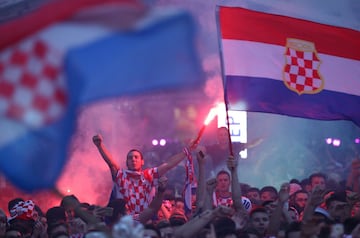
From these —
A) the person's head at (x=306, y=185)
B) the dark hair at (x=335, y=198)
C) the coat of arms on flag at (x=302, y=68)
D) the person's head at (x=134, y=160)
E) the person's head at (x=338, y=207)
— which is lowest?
the person's head at (x=338, y=207)

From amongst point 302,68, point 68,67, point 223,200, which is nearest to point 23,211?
point 223,200

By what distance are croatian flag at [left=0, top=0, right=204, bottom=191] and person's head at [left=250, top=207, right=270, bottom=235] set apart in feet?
6.90

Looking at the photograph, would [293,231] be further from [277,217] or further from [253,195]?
[253,195]

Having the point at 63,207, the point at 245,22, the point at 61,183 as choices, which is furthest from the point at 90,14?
the point at 61,183

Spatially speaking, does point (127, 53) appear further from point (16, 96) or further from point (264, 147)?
point (264, 147)

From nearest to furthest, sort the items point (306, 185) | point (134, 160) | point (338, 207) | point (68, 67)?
point (68, 67), point (338, 207), point (134, 160), point (306, 185)

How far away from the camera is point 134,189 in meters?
8.12

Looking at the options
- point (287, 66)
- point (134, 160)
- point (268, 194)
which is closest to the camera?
point (134, 160)

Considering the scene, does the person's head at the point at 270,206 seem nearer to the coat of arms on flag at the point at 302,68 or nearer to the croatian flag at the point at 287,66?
the croatian flag at the point at 287,66

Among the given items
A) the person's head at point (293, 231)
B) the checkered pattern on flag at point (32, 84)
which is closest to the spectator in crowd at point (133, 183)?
the person's head at point (293, 231)

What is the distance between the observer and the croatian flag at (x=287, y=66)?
27.1 ft

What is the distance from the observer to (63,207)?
7.61m

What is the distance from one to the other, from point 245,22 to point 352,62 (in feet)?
3.88

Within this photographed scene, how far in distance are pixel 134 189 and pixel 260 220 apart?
143cm
